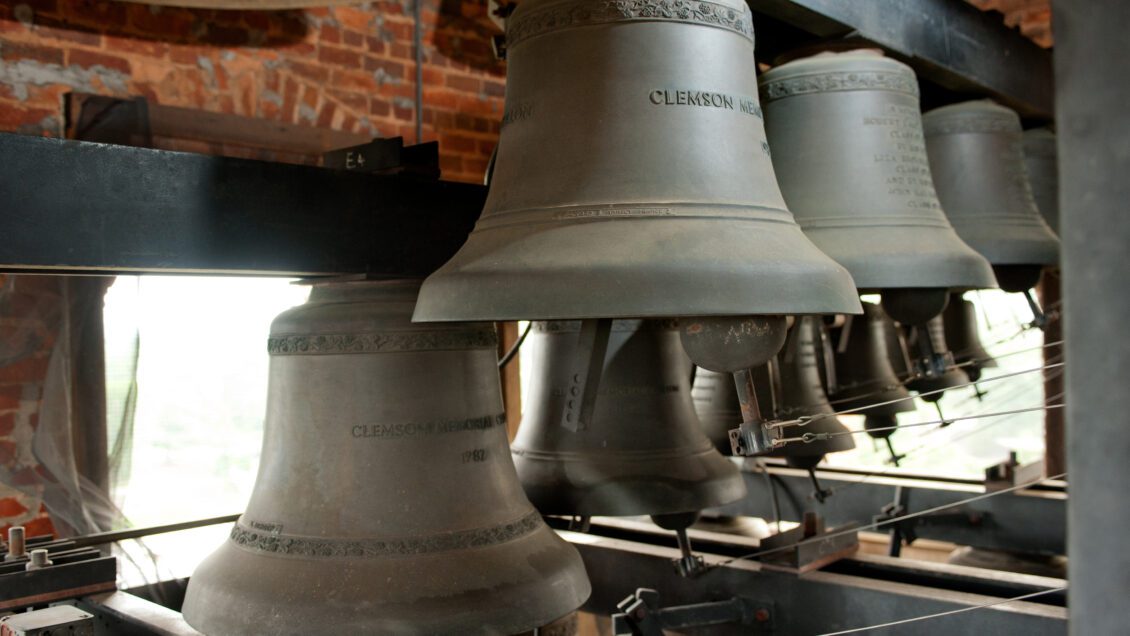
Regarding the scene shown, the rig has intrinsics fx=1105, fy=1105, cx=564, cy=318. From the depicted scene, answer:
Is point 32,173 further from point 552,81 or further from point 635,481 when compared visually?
point 635,481

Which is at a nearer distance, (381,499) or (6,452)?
(381,499)

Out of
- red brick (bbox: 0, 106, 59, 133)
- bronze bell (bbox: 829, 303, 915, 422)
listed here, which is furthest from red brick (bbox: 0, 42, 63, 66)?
bronze bell (bbox: 829, 303, 915, 422)

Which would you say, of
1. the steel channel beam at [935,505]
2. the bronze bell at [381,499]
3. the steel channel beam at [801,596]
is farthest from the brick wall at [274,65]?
the bronze bell at [381,499]

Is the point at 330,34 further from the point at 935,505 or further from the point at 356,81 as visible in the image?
the point at 935,505

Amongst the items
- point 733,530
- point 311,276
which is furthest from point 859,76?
point 733,530

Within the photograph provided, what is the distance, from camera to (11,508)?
9.16ft

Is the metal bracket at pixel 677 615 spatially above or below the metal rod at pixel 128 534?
below

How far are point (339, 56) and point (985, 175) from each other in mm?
2123

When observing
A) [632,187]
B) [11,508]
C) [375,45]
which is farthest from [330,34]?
[632,187]

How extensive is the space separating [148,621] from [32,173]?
80 cm

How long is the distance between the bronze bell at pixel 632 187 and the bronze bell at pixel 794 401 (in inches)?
39.2

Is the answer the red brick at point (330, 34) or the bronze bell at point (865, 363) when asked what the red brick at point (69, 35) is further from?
the bronze bell at point (865, 363)

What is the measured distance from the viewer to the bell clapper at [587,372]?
1292 mm

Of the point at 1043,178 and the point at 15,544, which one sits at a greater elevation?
the point at 1043,178
